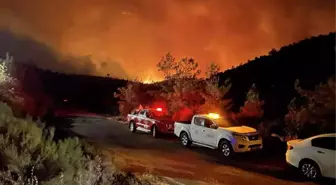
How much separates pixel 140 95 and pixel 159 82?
5.47m

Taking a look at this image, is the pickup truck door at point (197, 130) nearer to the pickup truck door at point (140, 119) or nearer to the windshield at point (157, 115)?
the windshield at point (157, 115)

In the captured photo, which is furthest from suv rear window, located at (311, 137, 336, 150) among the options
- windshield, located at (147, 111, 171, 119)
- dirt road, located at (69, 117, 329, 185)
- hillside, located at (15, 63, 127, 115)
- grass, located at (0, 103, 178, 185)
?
hillside, located at (15, 63, 127, 115)

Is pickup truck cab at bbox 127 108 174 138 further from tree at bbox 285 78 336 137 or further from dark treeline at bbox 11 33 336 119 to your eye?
dark treeline at bbox 11 33 336 119

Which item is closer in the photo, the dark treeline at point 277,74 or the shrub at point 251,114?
the shrub at point 251,114

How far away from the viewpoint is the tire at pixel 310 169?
13383 millimetres

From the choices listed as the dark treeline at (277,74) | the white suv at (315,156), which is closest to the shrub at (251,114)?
the dark treeline at (277,74)

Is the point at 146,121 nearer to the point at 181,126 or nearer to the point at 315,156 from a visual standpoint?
the point at 181,126

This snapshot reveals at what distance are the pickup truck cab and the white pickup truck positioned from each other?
3894mm

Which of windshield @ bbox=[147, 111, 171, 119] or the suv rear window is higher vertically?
windshield @ bbox=[147, 111, 171, 119]

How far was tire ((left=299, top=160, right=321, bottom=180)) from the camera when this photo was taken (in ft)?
43.9

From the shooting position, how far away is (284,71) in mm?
52281

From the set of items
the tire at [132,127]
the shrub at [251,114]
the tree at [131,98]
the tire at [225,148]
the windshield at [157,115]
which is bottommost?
the tire at [225,148]

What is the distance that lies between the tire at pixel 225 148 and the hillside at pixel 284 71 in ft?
64.3

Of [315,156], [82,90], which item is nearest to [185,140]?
[315,156]
